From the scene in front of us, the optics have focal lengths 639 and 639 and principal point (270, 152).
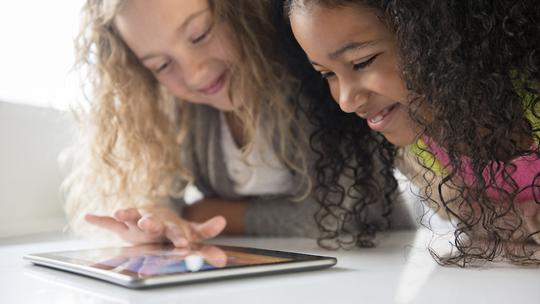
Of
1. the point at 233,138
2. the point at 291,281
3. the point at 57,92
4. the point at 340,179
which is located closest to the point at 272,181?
the point at 233,138

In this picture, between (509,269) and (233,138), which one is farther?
(233,138)

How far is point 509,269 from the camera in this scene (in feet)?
2.12

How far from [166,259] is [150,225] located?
201mm

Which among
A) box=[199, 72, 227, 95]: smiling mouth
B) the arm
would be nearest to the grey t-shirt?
the arm

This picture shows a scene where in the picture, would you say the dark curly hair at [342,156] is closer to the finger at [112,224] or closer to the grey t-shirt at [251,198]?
the grey t-shirt at [251,198]

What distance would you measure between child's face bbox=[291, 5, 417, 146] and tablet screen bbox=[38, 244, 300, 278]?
22cm

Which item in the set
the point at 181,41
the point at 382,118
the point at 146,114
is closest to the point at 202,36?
the point at 181,41

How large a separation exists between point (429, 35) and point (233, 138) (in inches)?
25.2

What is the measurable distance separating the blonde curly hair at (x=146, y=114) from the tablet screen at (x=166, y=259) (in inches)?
13.2

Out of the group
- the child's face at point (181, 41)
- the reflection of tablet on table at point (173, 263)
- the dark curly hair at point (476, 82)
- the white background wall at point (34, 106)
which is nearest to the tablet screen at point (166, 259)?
the reflection of tablet on table at point (173, 263)

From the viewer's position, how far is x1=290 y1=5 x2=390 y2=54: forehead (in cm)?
73

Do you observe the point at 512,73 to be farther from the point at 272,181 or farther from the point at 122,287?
the point at 272,181

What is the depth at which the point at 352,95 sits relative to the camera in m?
0.79

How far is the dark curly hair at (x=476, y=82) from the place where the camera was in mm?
647
